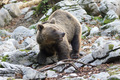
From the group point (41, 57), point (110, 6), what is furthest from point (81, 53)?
point (110, 6)

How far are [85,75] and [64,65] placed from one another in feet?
4.27

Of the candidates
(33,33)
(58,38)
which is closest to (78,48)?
(58,38)

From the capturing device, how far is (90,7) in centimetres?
1558

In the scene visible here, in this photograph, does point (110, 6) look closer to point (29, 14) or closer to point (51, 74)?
point (29, 14)

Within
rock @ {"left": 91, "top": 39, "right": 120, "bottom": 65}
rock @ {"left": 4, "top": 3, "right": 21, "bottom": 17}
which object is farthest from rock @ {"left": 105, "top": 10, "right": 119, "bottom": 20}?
rock @ {"left": 4, "top": 3, "right": 21, "bottom": 17}

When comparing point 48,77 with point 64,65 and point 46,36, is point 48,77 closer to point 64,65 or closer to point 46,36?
point 64,65

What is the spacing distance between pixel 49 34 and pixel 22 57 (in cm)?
138

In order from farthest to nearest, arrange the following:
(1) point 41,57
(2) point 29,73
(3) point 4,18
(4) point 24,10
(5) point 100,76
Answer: (4) point 24,10 → (3) point 4,18 → (1) point 41,57 → (2) point 29,73 → (5) point 100,76

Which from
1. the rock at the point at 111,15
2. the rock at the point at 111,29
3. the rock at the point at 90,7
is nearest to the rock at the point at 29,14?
the rock at the point at 90,7

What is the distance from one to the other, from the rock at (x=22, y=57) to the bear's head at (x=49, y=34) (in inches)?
30.3

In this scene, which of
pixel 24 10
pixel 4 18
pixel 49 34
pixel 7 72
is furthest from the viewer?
pixel 24 10

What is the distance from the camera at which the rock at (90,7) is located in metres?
15.5

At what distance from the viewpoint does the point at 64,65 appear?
641 cm

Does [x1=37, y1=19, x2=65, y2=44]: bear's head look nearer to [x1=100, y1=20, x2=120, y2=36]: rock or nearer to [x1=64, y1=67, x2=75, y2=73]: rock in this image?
[x1=64, y1=67, x2=75, y2=73]: rock
